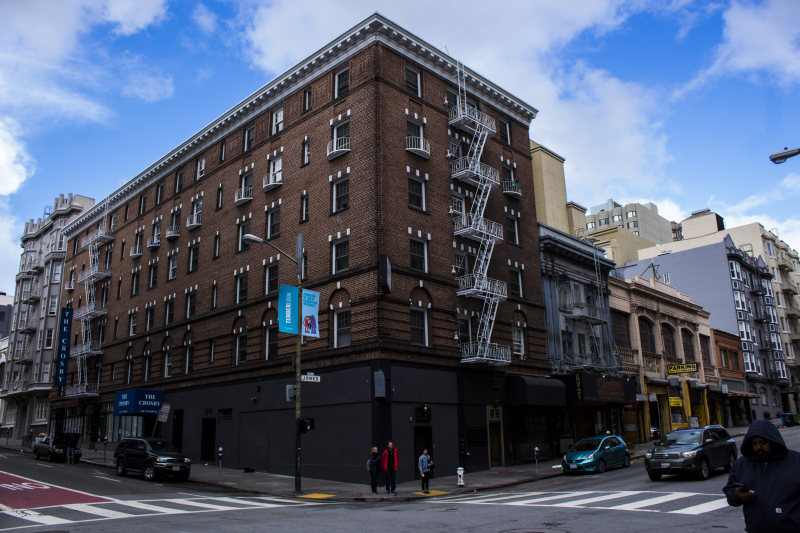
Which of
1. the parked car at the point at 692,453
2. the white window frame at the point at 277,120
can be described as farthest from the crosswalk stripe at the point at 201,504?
the white window frame at the point at 277,120

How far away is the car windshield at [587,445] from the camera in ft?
88.8

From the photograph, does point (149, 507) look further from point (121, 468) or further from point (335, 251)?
point (335, 251)

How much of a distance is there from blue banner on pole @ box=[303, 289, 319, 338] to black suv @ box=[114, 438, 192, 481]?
8.81m

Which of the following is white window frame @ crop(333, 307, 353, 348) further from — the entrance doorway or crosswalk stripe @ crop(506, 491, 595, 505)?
crosswalk stripe @ crop(506, 491, 595, 505)

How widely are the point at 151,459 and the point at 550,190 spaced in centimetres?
3331

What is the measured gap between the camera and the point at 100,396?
47.9 m

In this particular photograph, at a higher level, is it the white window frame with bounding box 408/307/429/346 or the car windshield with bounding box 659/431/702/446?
the white window frame with bounding box 408/307/429/346

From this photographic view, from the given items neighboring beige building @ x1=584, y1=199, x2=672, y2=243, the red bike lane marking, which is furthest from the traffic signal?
neighboring beige building @ x1=584, y1=199, x2=672, y2=243

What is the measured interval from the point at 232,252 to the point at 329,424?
549 inches

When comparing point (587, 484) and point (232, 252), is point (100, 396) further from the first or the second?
point (587, 484)

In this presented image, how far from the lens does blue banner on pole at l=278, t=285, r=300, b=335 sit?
78.6 ft

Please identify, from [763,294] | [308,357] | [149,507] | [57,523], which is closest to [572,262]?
[308,357]

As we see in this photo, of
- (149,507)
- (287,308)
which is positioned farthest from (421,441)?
(149,507)

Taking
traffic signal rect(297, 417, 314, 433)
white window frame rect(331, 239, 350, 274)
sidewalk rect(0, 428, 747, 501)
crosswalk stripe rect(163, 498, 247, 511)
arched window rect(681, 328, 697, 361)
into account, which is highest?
white window frame rect(331, 239, 350, 274)
